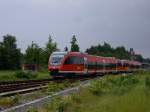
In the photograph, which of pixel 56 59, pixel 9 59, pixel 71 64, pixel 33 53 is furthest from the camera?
pixel 9 59

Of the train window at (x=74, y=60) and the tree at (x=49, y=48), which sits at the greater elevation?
the tree at (x=49, y=48)

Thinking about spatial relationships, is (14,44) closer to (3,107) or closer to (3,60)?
(3,60)

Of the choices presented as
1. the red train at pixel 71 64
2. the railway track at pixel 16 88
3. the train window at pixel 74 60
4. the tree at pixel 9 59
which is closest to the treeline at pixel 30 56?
the tree at pixel 9 59

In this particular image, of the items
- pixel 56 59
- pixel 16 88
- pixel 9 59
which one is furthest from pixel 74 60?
pixel 9 59

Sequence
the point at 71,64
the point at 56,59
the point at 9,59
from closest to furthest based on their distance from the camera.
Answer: the point at 56,59 < the point at 71,64 < the point at 9,59

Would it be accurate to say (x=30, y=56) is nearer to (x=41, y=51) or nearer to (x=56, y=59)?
(x=41, y=51)

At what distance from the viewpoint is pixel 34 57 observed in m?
82.8

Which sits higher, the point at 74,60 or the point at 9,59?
the point at 9,59

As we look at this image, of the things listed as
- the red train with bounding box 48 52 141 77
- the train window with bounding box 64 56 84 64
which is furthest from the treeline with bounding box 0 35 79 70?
the train window with bounding box 64 56 84 64

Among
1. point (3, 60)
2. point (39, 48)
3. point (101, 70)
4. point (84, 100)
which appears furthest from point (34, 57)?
point (84, 100)

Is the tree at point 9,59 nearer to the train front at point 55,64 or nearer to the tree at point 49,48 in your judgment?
the tree at point 49,48

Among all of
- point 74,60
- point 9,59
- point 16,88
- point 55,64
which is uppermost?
point 9,59

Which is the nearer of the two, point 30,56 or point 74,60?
point 74,60

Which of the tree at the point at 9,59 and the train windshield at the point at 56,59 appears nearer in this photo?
the train windshield at the point at 56,59
